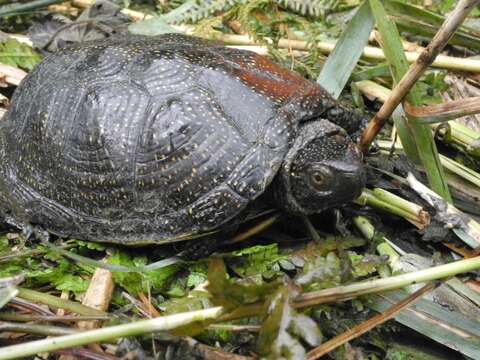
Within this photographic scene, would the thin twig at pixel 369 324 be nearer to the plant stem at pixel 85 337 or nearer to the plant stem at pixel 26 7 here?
the plant stem at pixel 85 337

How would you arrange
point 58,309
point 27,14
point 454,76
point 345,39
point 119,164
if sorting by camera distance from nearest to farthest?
1. point 58,309
2. point 119,164
3. point 345,39
4. point 454,76
5. point 27,14

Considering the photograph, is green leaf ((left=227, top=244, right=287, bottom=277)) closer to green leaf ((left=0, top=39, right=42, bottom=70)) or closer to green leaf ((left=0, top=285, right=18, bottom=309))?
green leaf ((left=0, top=285, right=18, bottom=309))

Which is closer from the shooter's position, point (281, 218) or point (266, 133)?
point (266, 133)

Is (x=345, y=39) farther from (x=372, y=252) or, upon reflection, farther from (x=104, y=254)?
(x=104, y=254)

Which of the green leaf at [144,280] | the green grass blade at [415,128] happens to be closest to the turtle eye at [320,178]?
Result: the green grass blade at [415,128]

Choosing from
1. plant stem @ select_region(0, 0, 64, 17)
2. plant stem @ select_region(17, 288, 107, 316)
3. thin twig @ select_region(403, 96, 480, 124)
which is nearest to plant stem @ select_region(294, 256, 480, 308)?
thin twig @ select_region(403, 96, 480, 124)

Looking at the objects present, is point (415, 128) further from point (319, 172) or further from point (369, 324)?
point (369, 324)

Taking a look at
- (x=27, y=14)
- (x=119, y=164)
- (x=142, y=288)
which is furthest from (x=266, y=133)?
(x=27, y=14)
